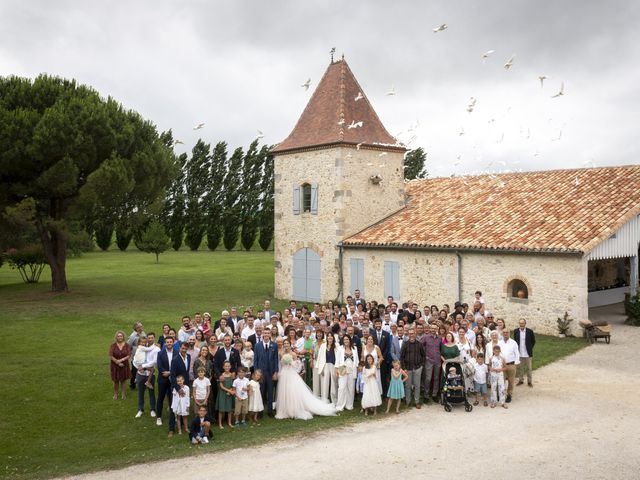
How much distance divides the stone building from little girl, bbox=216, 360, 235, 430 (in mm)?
11301

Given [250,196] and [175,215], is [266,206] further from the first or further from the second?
[175,215]

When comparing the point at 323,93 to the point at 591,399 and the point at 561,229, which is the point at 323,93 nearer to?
the point at 561,229

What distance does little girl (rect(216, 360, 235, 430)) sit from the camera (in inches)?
421

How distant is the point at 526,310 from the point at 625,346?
10.3 feet

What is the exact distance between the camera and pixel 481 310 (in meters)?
15.5

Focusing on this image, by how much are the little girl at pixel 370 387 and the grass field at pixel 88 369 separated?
1.01 ft

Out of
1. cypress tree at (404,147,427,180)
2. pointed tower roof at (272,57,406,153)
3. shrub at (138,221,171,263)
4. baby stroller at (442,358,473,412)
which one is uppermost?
cypress tree at (404,147,427,180)

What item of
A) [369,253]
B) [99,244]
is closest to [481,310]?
[369,253]

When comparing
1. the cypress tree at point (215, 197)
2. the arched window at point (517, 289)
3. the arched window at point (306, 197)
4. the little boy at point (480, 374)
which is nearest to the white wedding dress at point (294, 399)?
the little boy at point (480, 374)

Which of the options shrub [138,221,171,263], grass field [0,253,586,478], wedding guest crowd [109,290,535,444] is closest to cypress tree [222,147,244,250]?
shrub [138,221,171,263]

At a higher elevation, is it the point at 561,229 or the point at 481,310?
the point at 561,229

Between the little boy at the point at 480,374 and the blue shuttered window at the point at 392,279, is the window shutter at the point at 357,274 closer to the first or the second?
the blue shuttered window at the point at 392,279

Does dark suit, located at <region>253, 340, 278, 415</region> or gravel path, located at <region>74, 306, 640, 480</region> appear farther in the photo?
dark suit, located at <region>253, 340, 278, 415</region>

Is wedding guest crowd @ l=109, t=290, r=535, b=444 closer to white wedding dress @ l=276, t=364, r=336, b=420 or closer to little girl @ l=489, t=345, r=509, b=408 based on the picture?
little girl @ l=489, t=345, r=509, b=408
